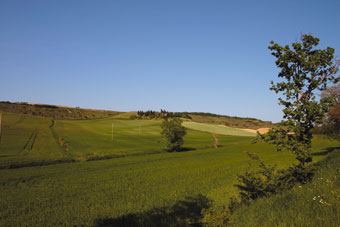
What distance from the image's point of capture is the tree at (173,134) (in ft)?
169

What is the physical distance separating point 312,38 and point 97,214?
13.3 m

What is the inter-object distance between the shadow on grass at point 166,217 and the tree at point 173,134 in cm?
3870

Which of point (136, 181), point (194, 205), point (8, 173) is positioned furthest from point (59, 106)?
point (194, 205)

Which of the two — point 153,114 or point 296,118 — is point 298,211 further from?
point 153,114

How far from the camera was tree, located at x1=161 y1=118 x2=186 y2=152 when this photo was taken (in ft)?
169

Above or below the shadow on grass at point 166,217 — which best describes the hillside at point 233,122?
above

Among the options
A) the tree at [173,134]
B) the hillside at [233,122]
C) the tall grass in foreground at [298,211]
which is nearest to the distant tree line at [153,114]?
the hillside at [233,122]

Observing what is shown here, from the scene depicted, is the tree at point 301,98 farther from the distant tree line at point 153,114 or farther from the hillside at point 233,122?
the hillside at point 233,122

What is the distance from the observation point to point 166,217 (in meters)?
10.7

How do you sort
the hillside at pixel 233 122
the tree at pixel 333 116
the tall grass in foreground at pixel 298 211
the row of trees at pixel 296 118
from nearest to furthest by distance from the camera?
1. the tall grass in foreground at pixel 298 211
2. the row of trees at pixel 296 118
3. the tree at pixel 333 116
4. the hillside at pixel 233 122

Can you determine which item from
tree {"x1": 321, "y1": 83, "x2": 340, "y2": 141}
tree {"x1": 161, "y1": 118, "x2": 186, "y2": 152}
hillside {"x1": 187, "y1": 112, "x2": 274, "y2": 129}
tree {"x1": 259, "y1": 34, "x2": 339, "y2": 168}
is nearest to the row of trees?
tree {"x1": 259, "y1": 34, "x2": 339, "y2": 168}

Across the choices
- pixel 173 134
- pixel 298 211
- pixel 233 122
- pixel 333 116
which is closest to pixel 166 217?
pixel 298 211

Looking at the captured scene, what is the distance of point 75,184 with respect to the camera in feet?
63.3

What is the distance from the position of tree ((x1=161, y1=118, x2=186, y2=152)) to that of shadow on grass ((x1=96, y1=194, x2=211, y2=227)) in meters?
38.7
